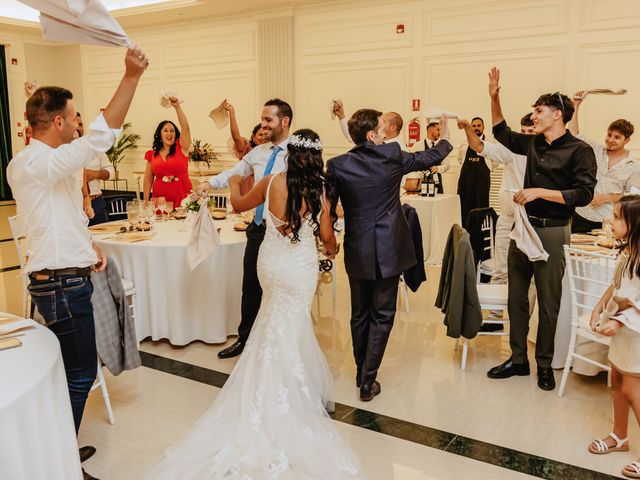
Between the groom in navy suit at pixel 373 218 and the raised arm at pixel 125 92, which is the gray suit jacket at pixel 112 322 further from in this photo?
the groom in navy suit at pixel 373 218

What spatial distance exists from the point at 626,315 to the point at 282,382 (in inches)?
66.6

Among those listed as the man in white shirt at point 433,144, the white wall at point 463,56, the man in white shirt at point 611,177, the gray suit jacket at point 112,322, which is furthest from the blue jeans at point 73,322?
the white wall at point 463,56

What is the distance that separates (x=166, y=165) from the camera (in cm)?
521

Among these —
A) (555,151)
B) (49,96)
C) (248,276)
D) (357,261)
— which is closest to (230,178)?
(248,276)

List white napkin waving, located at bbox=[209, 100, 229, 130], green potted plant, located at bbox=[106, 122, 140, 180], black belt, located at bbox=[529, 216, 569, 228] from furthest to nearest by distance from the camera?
green potted plant, located at bbox=[106, 122, 140, 180], white napkin waving, located at bbox=[209, 100, 229, 130], black belt, located at bbox=[529, 216, 569, 228]

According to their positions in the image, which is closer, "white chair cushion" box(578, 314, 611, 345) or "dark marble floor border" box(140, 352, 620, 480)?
"dark marble floor border" box(140, 352, 620, 480)

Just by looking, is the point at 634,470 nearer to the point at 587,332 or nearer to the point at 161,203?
the point at 587,332

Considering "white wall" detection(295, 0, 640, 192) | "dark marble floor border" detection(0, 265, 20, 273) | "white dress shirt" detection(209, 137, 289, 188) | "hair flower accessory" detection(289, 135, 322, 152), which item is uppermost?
"white wall" detection(295, 0, 640, 192)

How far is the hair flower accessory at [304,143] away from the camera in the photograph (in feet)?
9.14

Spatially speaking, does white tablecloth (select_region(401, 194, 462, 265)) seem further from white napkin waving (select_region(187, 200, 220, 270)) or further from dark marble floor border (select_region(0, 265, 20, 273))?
dark marble floor border (select_region(0, 265, 20, 273))

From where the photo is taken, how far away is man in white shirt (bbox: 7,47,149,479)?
212 cm

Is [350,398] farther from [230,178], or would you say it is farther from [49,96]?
[49,96]

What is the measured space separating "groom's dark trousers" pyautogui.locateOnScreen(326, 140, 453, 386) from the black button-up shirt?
2.18 ft

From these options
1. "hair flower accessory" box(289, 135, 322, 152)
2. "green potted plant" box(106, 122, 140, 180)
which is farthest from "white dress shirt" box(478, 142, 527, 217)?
"green potted plant" box(106, 122, 140, 180)
